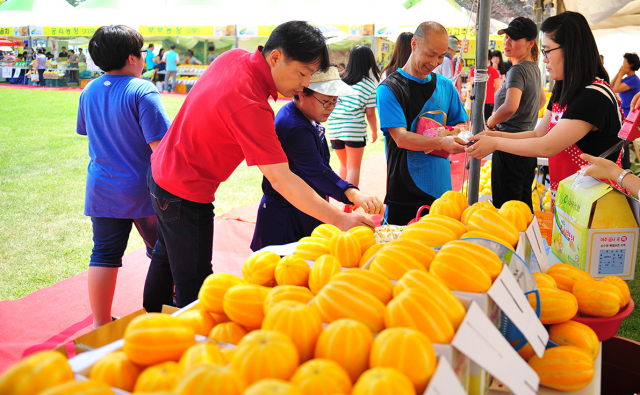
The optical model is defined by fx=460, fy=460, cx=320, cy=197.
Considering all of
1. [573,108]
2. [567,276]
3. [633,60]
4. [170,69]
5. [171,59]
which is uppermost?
[171,59]

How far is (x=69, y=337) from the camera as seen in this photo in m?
2.71

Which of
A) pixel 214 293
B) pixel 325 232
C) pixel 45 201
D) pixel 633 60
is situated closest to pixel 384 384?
pixel 214 293

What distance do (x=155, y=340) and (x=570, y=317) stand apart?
44.0 inches

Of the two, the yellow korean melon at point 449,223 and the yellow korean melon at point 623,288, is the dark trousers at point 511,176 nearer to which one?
the yellow korean melon at point 623,288

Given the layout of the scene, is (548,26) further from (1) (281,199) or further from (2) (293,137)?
(1) (281,199)

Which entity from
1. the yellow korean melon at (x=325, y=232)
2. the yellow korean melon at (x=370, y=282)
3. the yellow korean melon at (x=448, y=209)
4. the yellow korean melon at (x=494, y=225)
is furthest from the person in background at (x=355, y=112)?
the yellow korean melon at (x=370, y=282)

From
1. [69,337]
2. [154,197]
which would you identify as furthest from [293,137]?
[69,337]

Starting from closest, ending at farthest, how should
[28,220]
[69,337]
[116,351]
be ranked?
[116,351] → [69,337] → [28,220]

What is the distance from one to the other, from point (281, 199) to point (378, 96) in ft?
3.03

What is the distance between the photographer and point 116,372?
0.84m

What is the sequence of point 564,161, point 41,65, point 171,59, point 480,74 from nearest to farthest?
point 564,161 → point 480,74 → point 171,59 → point 41,65

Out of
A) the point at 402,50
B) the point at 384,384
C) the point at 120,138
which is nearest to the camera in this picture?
the point at 384,384

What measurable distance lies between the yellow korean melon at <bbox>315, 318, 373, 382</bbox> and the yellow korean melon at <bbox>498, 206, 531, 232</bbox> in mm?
873

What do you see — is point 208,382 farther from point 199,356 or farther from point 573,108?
point 573,108
